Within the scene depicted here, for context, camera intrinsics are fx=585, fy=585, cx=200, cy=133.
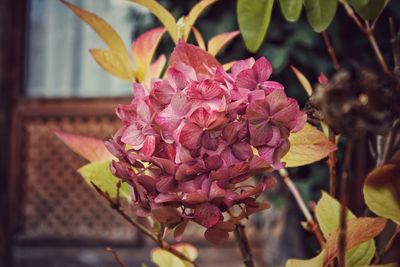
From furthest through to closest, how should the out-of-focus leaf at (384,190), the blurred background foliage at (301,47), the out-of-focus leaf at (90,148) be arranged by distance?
the blurred background foliage at (301,47) < the out-of-focus leaf at (90,148) < the out-of-focus leaf at (384,190)

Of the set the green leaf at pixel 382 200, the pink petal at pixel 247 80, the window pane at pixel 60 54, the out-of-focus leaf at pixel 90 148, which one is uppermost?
the pink petal at pixel 247 80

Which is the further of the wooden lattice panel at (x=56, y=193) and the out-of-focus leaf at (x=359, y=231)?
the wooden lattice panel at (x=56, y=193)

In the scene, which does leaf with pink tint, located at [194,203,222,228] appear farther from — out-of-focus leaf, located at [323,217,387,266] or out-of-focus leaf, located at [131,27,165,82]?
out-of-focus leaf, located at [131,27,165,82]

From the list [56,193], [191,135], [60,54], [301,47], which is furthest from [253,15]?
[60,54]

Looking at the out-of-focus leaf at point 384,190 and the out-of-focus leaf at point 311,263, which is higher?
the out-of-focus leaf at point 384,190

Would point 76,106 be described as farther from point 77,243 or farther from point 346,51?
point 346,51

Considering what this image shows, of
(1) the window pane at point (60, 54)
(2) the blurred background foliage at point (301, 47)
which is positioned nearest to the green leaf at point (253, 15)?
(2) the blurred background foliage at point (301, 47)

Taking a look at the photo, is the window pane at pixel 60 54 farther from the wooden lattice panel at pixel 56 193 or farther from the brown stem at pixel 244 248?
the brown stem at pixel 244 248
